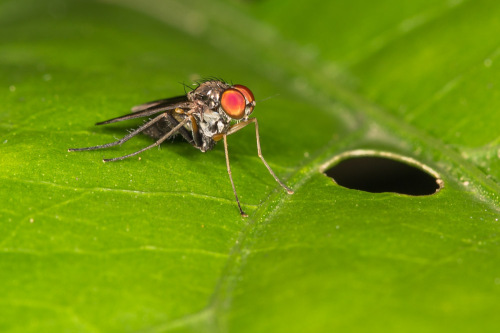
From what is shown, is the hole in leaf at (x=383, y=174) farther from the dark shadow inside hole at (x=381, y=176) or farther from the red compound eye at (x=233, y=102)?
the red compound eye at (x=233, y=102)

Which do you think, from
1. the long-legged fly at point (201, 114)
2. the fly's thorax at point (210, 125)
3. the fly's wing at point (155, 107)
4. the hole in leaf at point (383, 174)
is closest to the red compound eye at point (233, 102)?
the long-legged fly at point (201, 114)

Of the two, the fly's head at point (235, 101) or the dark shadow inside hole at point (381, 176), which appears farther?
the fly's head at point (235, 101)

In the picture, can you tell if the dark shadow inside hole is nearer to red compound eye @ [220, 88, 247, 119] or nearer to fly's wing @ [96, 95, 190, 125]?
red compound eye @ [220, 88, 247, 119]

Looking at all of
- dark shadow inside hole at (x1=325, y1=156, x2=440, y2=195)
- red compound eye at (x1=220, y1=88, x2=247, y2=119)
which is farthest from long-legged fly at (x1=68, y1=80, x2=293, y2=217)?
dark shadow inside hole at (x1=325, y1=156, x2=440, y2=195)

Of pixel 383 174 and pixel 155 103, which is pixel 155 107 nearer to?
pixel 155 103

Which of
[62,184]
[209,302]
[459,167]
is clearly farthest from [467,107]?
[62,184]
